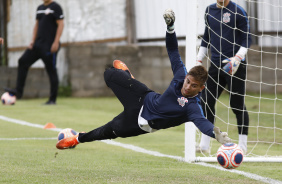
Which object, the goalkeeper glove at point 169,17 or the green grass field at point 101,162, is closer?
the green grass field at point 101,162

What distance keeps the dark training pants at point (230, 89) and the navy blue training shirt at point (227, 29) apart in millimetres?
185

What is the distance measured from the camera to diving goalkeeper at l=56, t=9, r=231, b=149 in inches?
206

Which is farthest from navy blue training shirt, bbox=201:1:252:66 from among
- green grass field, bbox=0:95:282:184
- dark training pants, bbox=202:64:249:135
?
green grass field, bbox=0:95:282:184

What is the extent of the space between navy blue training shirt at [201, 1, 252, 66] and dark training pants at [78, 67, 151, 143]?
5.90 feet

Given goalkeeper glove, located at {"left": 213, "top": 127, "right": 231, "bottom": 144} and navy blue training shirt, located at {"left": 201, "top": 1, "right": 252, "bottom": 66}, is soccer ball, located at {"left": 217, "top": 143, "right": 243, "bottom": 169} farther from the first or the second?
navy blue training shirt, located at {"left": 201, "top": 1, "right": 252, "bottom": 66}

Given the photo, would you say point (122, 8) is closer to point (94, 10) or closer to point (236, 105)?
point (94, 10)

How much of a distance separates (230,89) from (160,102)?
2.12m

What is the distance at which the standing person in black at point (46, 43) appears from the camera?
1223cm

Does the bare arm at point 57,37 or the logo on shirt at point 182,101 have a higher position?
the logo on shirt at point 182,101

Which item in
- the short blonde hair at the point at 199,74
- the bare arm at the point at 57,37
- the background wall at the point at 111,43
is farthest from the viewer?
the background wall at the point at 111,43

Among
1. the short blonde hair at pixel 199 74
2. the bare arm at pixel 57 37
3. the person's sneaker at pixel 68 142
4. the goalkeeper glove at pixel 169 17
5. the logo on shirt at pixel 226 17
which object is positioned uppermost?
the goalkeeper glove at pixel 169 17

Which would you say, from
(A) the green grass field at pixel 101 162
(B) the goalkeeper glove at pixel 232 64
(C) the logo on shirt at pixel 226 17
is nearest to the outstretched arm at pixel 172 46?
(A) the green grass field at pixel 101 162

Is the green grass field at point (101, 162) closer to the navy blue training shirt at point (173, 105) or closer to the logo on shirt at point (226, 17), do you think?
the navy blue training shirt at point (173, 105)

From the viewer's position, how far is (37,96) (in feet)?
48.1
